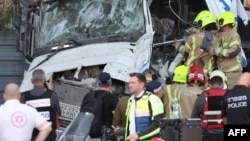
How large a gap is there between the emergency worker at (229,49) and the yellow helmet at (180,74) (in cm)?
74

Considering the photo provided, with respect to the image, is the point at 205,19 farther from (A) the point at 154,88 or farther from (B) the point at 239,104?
(B) the point at 239,104

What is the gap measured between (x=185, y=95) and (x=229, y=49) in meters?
1.90

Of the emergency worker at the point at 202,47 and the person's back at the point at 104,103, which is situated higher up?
the emergency worker at the point at 202,47

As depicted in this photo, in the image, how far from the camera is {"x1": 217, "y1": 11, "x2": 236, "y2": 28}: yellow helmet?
437 inches

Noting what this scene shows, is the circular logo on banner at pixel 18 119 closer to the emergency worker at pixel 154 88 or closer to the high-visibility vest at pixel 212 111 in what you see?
the high-visibility vest at pixel 212 111

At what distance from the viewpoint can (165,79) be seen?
435 inches

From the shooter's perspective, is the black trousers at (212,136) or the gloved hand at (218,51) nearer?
the black trousers at (212,136)

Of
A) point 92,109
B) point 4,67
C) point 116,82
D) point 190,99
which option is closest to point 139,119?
point 92,109

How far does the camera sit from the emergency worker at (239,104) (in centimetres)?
772

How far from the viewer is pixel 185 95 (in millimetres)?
9453

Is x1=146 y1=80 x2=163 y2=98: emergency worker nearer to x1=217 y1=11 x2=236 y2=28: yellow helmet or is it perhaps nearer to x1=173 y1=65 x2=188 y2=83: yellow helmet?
x1=173 y1=65 x2=188 y2=83: yellow helmet

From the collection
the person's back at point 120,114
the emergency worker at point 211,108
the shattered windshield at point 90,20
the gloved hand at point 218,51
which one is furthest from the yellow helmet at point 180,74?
the person's back at point 120,114

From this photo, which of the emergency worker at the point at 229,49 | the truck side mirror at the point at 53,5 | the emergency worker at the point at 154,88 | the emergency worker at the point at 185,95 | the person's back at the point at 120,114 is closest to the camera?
the person's back at the point at 120,114

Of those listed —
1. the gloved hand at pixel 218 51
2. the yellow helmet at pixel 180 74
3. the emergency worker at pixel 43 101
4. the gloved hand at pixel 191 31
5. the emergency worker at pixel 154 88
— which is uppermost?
the gloved hand at pixel 191 31
